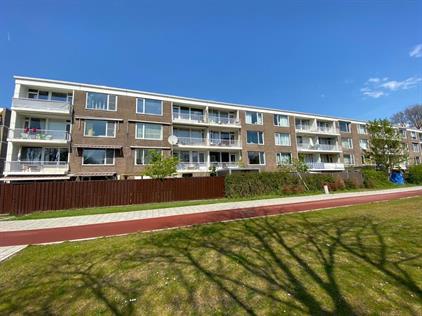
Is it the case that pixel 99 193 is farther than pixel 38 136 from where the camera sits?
No

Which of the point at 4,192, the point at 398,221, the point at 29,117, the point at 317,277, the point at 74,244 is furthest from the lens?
the point at 29,117

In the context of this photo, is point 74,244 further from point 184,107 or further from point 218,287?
point 184,107

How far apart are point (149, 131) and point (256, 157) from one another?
15.9m

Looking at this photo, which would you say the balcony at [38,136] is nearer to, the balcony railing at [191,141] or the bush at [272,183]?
the balcony railing at [191,141]

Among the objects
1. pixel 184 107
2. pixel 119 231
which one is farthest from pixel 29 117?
pixel 119 231

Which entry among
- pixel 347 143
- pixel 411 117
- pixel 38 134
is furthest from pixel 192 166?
pixel 411 117

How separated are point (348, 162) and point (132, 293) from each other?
48381mm

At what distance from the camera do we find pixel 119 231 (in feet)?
29.0

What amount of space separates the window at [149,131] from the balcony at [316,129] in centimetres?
2367

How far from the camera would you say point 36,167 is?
Result: 2202cm

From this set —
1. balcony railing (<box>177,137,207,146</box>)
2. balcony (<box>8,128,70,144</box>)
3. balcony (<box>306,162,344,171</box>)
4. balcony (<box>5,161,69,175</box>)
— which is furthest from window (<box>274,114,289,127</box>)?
balcony (<box>5,161,69,175</box>)

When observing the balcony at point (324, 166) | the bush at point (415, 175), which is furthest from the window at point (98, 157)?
the bush at point (415, 175)

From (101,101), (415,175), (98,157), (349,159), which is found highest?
(101,101)

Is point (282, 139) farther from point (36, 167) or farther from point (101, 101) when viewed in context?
point (36, 167)
